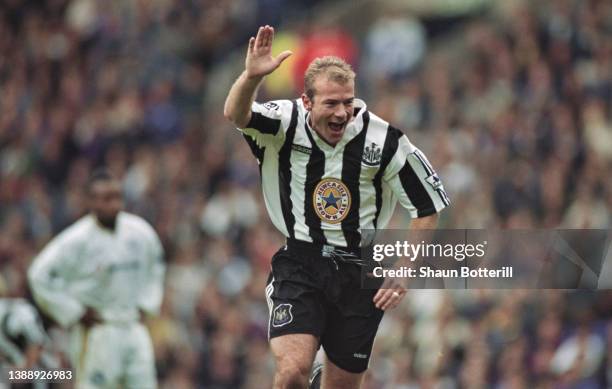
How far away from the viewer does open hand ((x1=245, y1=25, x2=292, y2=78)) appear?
29.2 feet

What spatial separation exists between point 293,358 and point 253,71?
177cm

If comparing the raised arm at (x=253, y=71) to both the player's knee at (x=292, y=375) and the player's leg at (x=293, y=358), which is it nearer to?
the player's leg at (x=293, y=358)

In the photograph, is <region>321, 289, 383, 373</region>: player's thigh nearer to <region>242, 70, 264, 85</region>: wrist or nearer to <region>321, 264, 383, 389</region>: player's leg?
<region>321, 264, 383, 389</region>: player's leg

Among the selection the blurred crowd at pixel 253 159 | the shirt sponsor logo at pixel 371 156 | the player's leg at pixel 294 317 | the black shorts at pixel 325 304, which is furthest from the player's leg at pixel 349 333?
the blurred crowd at pixel 253 159

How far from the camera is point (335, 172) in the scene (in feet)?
31.1

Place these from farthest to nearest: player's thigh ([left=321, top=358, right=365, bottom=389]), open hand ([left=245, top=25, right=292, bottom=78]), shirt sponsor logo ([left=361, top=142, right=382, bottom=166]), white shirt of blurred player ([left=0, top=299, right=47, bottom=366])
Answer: white shirt of blurred player ([left=0, top=299, right=47, bottom=366])
player's thigh ([left=321, top=358, right=365, bottom=389])
shirt sponsor logo ([left=361, top=142, right=382, bottom=166])
open hand ([left=245, top=25, right=292, bottom=78])

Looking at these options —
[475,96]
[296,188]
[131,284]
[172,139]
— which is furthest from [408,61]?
[296,188]

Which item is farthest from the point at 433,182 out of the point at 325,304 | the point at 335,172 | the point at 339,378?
the point at 339,378

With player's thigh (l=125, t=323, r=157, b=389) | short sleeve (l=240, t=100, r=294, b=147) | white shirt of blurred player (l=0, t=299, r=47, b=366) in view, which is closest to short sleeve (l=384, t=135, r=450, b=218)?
short sleeve (l=240, t=100, r=294, b=147)

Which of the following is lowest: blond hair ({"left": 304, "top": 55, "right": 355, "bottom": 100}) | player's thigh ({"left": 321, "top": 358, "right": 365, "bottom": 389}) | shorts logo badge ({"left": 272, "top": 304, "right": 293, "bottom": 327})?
player's thigh ({"left": 321, "top": 358, "right": 365, "bottom": 389})

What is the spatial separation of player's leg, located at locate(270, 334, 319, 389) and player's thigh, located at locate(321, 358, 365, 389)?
41cm

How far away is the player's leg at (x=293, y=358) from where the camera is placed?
9078 millimetres

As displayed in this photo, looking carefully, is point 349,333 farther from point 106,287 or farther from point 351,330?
point 106,287

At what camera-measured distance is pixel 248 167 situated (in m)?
19.0
